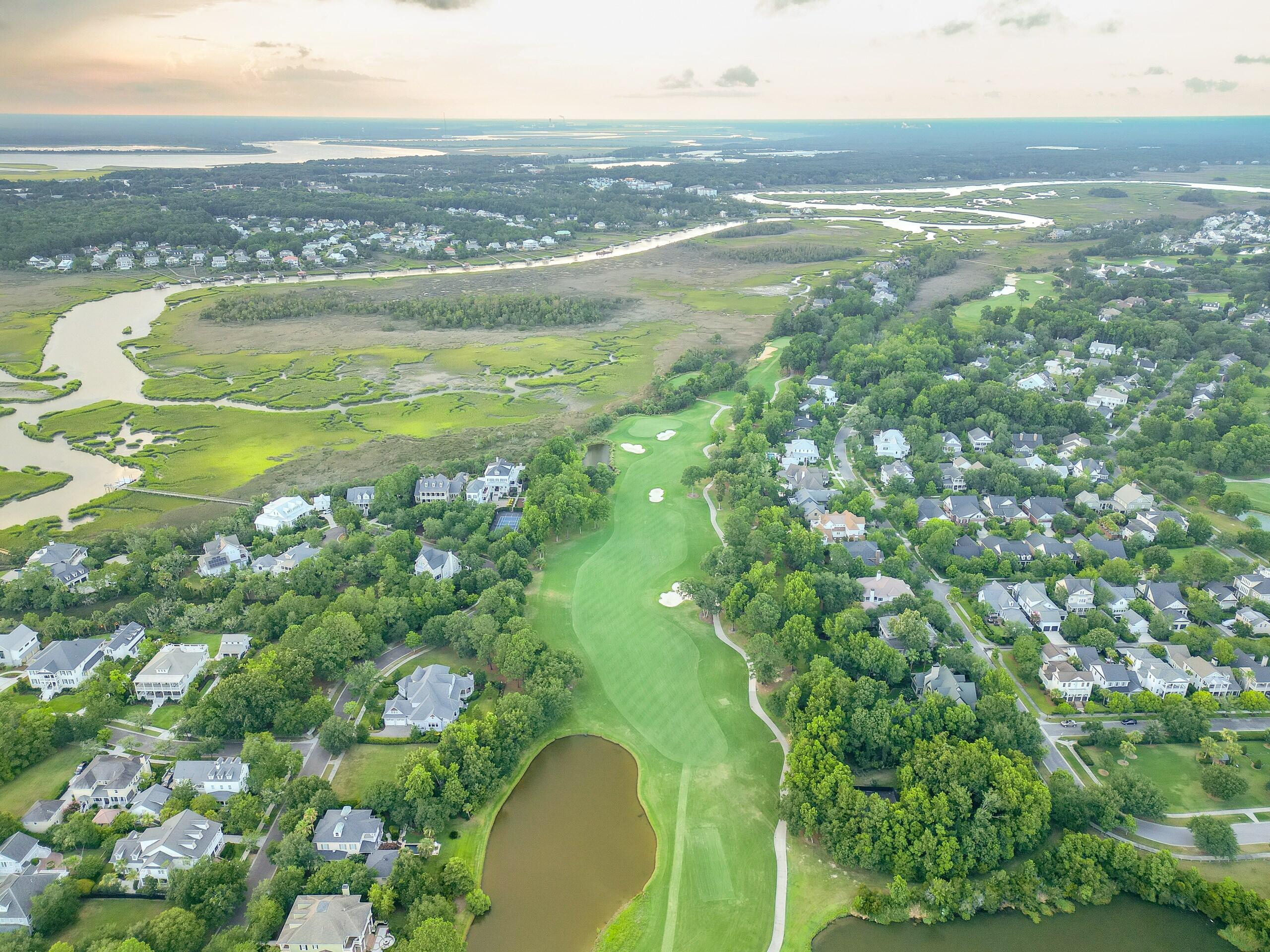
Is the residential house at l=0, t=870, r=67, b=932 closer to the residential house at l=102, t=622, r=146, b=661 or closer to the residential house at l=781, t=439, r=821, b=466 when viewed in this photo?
the residential house at l=102, t=622, r=146, b=661

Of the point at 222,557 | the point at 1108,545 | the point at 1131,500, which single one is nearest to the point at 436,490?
the point at 222,557

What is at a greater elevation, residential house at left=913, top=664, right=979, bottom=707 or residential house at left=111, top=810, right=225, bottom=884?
residential house at left=913, top=664, right=979, bottom=707

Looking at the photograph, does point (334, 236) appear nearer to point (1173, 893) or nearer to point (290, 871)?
point (290, 871)

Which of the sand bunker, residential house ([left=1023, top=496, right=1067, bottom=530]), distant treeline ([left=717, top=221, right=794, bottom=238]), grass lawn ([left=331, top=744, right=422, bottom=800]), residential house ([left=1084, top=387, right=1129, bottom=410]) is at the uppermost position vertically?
distant treeline ([left=717, top=221, right=794, bottom=238])

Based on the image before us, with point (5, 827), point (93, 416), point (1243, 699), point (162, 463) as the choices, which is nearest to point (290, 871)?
point (5, 827)

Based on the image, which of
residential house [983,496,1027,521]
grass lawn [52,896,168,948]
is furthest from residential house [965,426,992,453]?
grass lawn [52,896,168,948]
